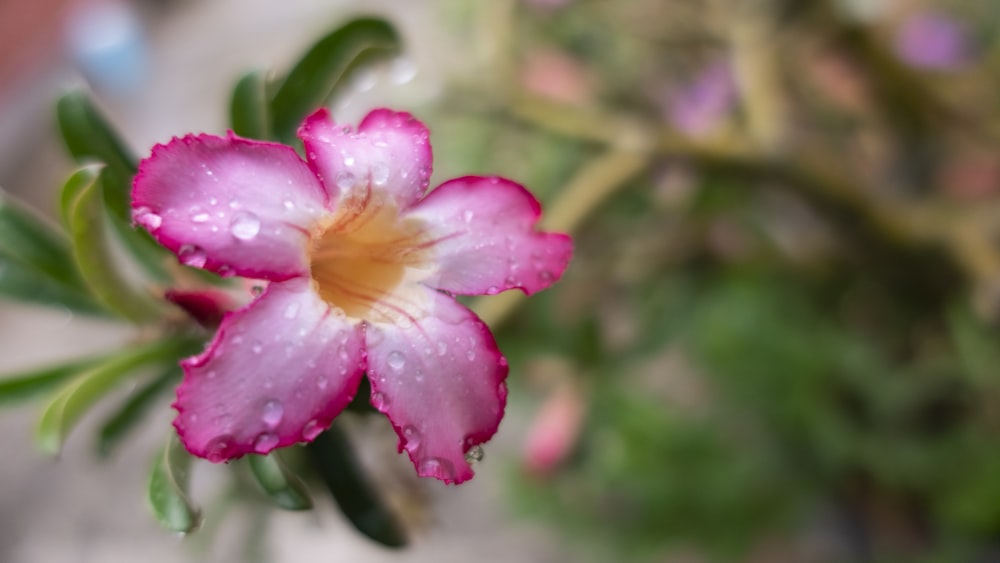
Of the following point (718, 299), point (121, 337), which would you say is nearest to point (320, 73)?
point (121, 337)

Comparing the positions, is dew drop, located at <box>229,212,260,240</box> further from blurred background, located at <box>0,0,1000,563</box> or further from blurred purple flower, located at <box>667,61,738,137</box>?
blurred purple flower, located at <box>667,61,738,137</box>

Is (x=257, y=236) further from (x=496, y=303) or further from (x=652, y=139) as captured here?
(x=652, y=139)

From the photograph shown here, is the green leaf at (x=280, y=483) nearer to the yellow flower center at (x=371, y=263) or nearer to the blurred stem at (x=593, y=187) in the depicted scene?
the yellow flower center at (x=371, y=263)

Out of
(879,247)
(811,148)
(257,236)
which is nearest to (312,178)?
(257,236)

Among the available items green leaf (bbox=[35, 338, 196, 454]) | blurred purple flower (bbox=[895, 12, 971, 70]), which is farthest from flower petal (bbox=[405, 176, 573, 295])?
blurred purple flower (bbox=[895, 12, 971, 70])

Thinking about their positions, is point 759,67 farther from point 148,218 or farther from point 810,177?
point 148,218
